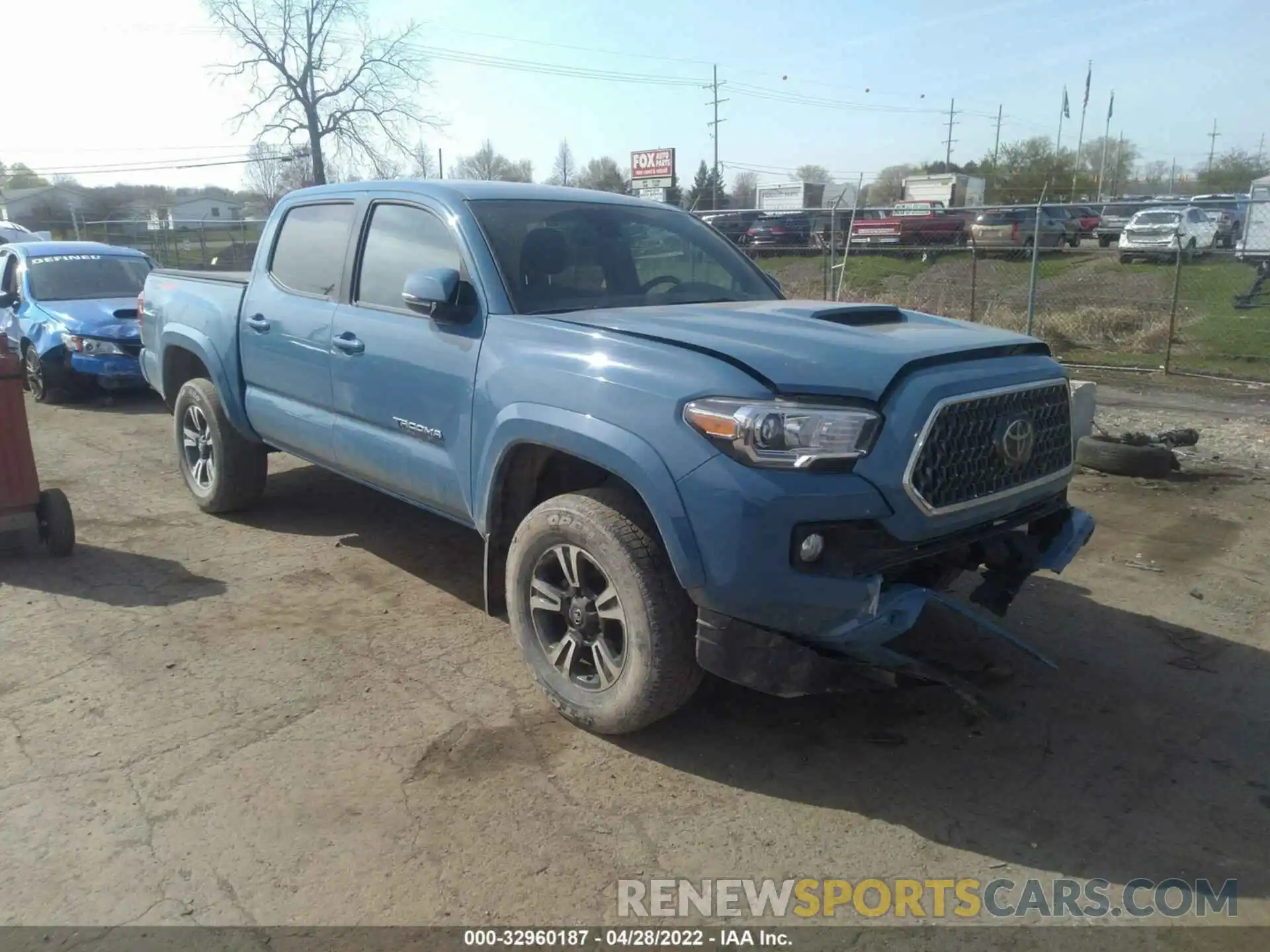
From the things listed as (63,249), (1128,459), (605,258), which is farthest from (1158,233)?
(605,258)

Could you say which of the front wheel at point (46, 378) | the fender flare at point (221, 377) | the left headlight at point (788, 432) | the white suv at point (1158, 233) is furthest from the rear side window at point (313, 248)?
the white suv at point (1158, 233)

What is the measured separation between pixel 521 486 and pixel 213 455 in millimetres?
3108

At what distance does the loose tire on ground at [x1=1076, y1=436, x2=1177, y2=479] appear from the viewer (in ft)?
22.7

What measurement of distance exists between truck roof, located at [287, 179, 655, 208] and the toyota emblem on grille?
2.31 m

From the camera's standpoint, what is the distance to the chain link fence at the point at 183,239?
1110 inches

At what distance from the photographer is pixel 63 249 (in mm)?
11102

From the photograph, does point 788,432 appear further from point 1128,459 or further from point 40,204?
point 40,204

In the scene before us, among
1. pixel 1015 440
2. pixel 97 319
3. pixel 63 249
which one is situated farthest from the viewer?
pixel 63 249

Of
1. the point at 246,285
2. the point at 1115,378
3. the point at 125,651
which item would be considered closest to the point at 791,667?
the point at 125,651

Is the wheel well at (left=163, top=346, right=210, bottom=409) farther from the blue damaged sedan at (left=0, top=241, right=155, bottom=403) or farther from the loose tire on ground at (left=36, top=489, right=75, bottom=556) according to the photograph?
the blue damaged sedan at (left=0, top=241, right=155, bottom=403)

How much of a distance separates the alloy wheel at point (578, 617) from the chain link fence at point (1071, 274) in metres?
8.70

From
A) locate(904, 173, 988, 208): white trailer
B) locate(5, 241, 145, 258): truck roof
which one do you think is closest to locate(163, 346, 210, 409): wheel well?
locate(5, 241, 145, 258): truck roof

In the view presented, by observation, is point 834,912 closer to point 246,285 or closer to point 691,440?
point 691,440

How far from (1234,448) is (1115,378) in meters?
3.66
